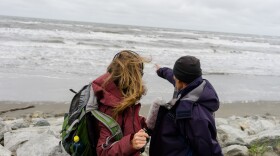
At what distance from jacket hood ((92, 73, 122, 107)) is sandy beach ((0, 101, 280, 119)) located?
6777 millimetres

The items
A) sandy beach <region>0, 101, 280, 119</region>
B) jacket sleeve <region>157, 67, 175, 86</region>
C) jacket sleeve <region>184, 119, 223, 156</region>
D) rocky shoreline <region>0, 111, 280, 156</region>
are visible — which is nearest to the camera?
jacket sleeve <region>184, 119, 223, 156</region>

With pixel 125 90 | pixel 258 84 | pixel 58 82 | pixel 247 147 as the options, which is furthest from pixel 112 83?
pixel 258 84

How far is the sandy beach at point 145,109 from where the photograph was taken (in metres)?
8.83

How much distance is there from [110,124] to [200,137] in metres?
0.64

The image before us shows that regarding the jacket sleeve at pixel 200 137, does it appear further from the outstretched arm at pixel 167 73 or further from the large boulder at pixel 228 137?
the large boulder at pixel 228 137

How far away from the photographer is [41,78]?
471 inches

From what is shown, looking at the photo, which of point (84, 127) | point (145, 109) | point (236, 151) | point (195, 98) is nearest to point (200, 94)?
point (195, 98)

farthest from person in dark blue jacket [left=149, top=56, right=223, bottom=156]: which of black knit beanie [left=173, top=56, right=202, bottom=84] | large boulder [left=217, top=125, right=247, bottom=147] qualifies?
large boulder [left=217, top=125, right=247, bottom=147]

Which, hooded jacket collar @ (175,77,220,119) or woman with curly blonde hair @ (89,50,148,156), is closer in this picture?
woman with curly blonde hair @ (89,50,148,156)

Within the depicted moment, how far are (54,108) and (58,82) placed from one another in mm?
2521

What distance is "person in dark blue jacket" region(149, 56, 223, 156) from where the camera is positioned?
242 cm

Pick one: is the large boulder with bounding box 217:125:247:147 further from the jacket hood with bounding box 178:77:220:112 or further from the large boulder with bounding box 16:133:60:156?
the jacket hood with bounding box 178:77:220:112

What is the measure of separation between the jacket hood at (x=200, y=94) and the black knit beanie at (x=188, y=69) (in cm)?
5

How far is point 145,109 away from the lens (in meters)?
9.55
